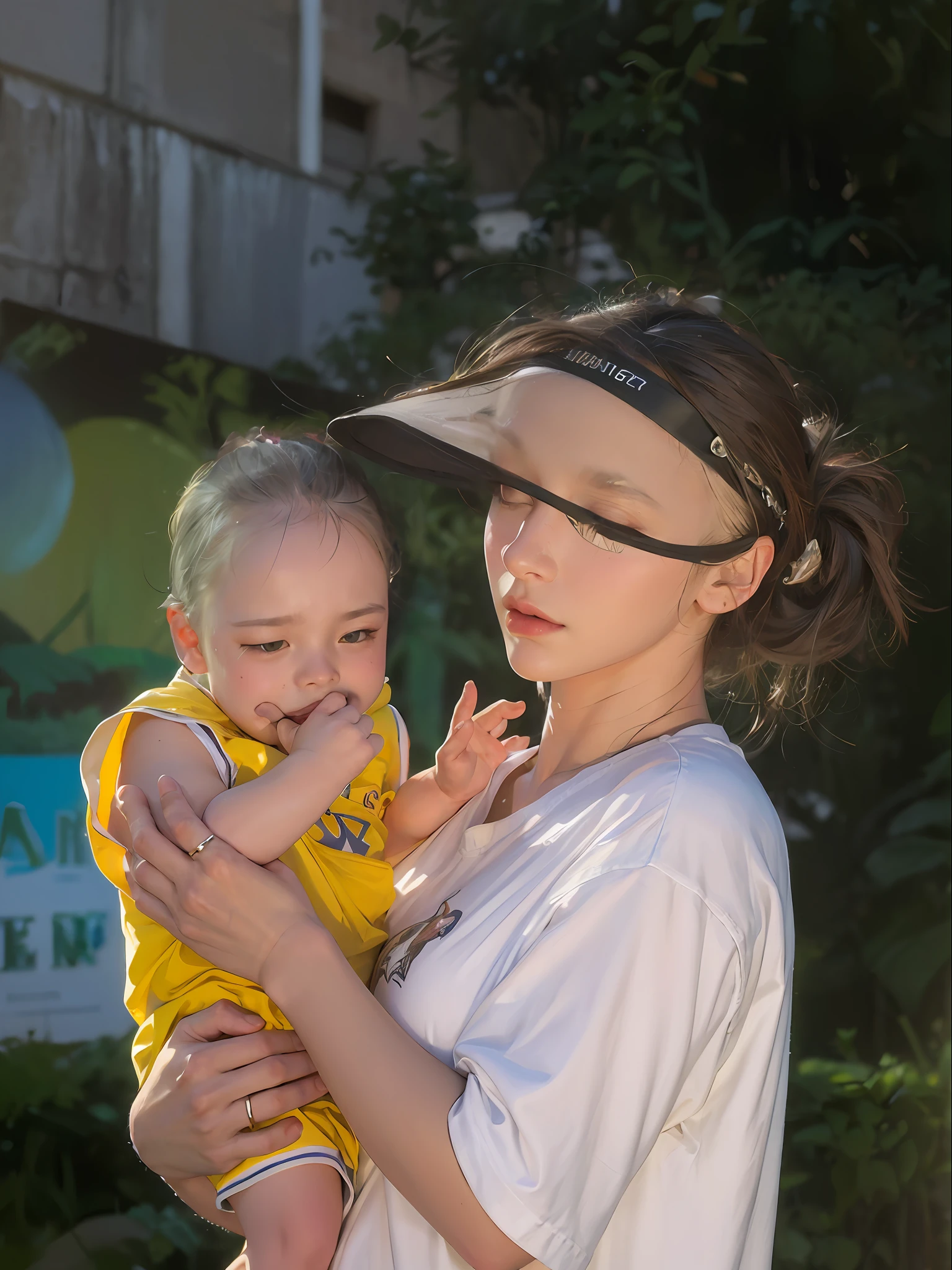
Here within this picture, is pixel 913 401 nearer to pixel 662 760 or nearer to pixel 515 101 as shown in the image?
pixel 515 101

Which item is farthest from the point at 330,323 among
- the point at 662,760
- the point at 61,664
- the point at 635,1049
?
the point at 635,1049

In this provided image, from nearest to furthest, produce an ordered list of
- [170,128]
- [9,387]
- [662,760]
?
[662,760], [9,387], [170,128]

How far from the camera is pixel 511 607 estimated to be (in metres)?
1.45

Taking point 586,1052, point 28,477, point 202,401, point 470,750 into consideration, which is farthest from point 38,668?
point 586,1052

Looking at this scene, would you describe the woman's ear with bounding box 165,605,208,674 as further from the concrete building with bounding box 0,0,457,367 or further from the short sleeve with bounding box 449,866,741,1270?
the concrete building with bounding box 0,0,457,367

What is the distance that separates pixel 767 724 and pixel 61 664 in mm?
1782

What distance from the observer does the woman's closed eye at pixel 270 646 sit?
1603 mm

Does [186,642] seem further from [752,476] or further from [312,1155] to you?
[752,476]

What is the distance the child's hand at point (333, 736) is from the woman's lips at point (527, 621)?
246mm

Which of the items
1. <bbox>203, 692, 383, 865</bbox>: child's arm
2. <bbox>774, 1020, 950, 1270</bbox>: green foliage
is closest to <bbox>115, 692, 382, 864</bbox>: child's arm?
<bbox>203, 692, 383, 865</bbox>: child's arm

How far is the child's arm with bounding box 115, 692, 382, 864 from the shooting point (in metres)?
1.41

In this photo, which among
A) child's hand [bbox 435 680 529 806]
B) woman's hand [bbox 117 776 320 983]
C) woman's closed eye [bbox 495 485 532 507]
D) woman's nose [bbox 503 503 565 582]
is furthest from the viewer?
child's hand [bbox 435 680 529 806]

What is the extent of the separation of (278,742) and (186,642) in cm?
21

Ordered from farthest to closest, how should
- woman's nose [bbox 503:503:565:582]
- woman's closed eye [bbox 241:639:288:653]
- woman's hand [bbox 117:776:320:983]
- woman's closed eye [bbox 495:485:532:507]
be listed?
woman's closed eye [bbox 241:639:288:653], woman's closed eye [bbox 495:485:532:507], woman's nose [bbox 503:503:565:582], woman's hand [bbox 117:776:320:983]
